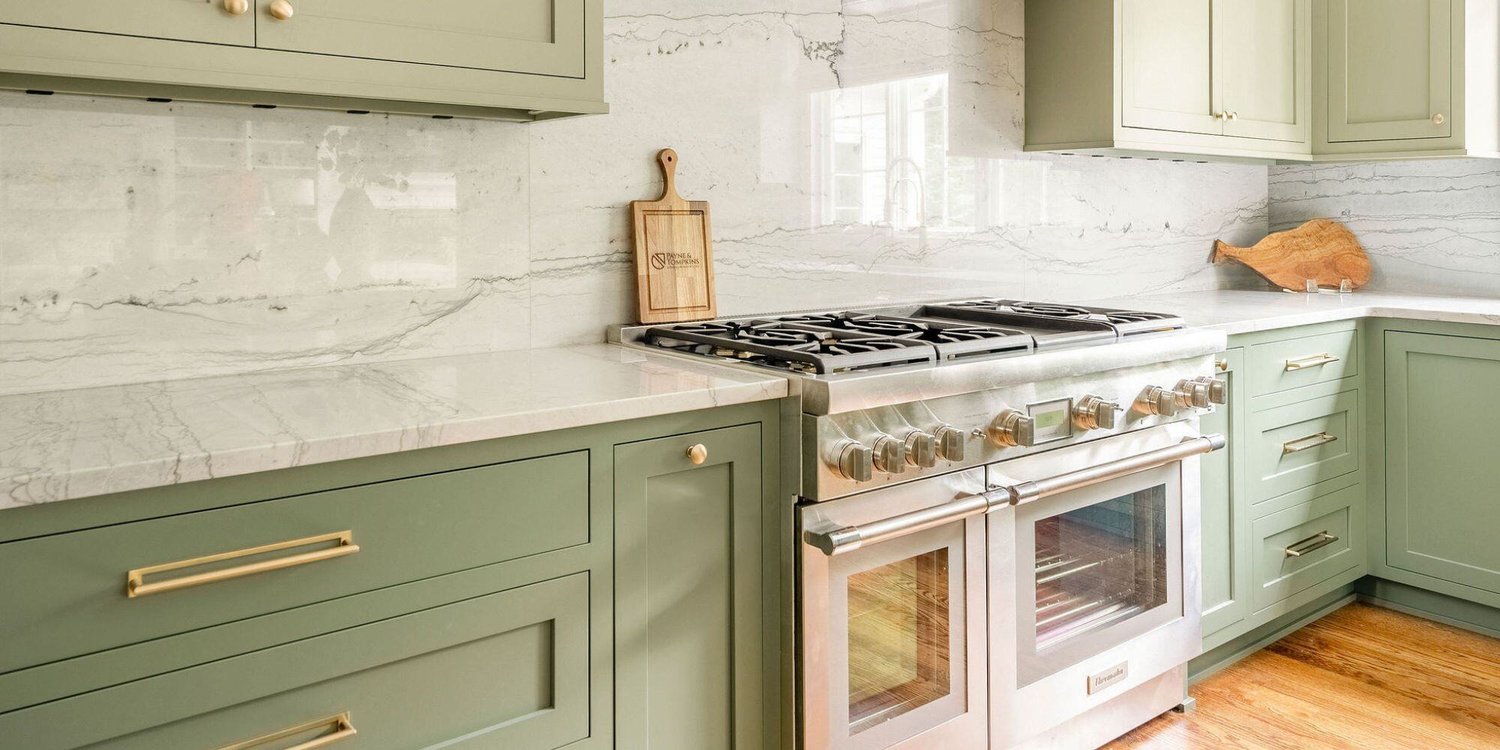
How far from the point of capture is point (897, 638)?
1.88 meters

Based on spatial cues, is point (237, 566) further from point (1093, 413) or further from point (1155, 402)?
point (1155, 402)

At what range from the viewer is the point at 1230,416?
8.66ft

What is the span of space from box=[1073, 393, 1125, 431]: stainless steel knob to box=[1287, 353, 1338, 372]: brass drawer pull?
1.00 meters

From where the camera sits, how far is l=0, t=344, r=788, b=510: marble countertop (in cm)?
115

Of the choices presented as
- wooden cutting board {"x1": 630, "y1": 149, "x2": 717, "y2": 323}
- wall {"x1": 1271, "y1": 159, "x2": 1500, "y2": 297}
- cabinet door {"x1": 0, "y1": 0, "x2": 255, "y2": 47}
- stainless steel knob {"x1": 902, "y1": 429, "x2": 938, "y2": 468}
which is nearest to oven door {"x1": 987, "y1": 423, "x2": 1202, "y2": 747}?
stainless steel knob {"x1": 902, "y1": 429, "x2": 938, "y2": 468}

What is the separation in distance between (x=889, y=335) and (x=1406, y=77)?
85.4 inches

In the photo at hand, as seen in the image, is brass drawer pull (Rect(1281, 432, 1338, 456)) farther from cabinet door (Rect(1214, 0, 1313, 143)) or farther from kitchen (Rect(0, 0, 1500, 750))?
cabinet door (Rect(1214, 0, 1313, 143))

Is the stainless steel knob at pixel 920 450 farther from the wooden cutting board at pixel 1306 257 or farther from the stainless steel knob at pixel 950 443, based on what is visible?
the wooden cutting board at pixel 1306 257

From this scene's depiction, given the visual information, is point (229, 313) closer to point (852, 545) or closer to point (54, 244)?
point (54, 244)

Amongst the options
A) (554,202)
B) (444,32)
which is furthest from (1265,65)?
(444,32)

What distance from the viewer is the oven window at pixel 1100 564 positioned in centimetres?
211

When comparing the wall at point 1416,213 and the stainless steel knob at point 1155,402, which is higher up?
the wall at point 1416,213

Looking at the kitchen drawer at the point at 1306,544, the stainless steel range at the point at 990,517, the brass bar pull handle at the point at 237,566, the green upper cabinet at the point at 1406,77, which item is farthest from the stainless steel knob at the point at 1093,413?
the green upper cabinet at the point at 1406,77

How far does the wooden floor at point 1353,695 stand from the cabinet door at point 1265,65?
4.86ft
